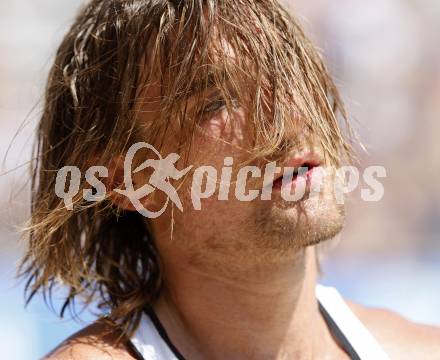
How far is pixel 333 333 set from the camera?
2029 mm

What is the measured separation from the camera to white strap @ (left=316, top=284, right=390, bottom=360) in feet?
6.46

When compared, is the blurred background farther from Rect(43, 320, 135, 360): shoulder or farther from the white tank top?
Rect(43, 320, 135, 360): shoulder

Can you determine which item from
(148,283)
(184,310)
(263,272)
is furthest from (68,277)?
(263,272)

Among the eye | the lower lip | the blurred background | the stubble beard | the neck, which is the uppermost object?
the eye

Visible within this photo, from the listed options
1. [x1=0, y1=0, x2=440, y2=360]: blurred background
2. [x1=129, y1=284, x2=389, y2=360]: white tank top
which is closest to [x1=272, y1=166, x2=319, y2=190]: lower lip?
[x1=129, y1=284, x2=389, y2=360]: white tank top

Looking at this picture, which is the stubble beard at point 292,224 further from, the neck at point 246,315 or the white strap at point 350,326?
the white strap at point 350,326

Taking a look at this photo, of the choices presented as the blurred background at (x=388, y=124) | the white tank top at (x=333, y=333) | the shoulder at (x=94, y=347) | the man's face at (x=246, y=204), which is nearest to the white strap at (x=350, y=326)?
the white tank top at (x=333, y=333)

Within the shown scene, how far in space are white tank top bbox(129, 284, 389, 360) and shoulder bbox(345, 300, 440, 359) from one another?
0.07 metres

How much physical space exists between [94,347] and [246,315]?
0.37m

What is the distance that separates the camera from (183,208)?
1.88 metres

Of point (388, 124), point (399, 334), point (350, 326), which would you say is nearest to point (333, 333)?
point (350, 326)

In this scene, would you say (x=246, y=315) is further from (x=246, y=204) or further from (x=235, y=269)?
(x=246, y=204)

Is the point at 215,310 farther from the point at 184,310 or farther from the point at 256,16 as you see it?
the point at 256,16

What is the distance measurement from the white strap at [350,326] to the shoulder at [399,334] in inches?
2.5
